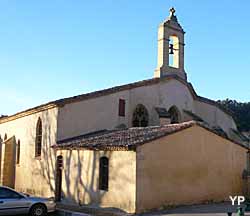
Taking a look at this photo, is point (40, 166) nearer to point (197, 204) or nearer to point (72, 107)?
point (72, 107)

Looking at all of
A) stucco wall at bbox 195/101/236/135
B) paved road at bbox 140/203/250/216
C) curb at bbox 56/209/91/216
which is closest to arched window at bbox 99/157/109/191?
curb at bbox 56/209/91/216

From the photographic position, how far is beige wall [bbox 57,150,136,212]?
51.9 ft

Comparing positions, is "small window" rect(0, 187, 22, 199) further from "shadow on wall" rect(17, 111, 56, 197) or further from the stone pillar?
the stone pillar

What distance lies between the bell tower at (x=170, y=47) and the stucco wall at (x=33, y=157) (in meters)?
7.60

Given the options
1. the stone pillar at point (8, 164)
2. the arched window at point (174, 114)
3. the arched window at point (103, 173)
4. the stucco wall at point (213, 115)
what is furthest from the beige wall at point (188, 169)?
the stone pillar at point (8, 164)

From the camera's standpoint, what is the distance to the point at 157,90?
82.1 feet

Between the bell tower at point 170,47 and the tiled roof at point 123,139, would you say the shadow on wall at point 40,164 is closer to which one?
the tiled roof at point 123,139

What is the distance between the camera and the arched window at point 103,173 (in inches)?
672

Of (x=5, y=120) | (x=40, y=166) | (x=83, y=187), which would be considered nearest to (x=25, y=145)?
(x=40, y=166)

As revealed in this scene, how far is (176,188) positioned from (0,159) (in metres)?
16.6

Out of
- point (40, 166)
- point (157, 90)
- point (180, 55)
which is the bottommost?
point (40, 166)

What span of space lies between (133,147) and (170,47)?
11516mm

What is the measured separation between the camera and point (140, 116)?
24.5 meters

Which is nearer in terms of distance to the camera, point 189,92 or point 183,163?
point 183,163
